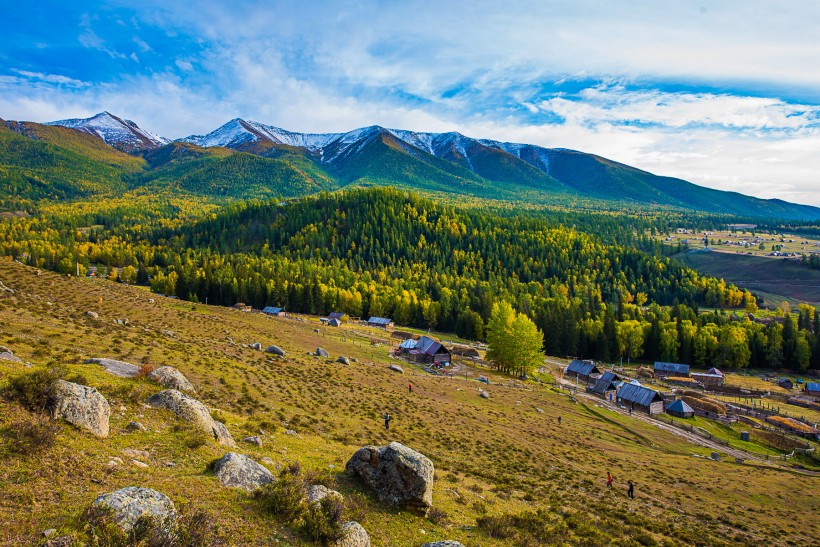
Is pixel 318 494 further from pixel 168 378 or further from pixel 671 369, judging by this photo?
pixel 671 369

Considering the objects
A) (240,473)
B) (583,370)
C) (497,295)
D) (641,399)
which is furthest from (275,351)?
(497,295)

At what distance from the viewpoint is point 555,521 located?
20.3 metres

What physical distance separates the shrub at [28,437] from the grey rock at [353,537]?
883 cm

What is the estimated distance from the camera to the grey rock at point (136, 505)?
374 inches

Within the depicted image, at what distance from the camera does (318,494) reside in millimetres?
13633

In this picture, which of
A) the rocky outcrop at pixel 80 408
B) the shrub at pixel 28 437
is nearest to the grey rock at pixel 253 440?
the rocky outcrop at pixel 80 408

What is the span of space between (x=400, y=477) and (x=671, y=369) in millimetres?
101897

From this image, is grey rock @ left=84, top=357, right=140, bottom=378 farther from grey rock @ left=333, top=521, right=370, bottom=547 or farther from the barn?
the barn

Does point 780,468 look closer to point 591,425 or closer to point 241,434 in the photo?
point 591,425

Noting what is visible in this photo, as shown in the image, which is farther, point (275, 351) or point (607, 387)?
point (607, 387)

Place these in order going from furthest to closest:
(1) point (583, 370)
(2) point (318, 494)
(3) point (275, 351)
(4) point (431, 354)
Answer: (1) point (583, 370) → (4) point (431, 354) → (3) point (275, 351) → (2) point (318, 494)

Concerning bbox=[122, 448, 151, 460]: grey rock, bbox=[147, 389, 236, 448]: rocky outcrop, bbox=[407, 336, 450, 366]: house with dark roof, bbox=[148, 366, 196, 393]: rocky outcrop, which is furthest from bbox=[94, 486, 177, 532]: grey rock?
bbox=[407, 336, 450, 366]: house with dark roof

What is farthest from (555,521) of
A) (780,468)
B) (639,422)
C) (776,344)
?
(776,344)

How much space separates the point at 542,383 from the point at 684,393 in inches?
1058
